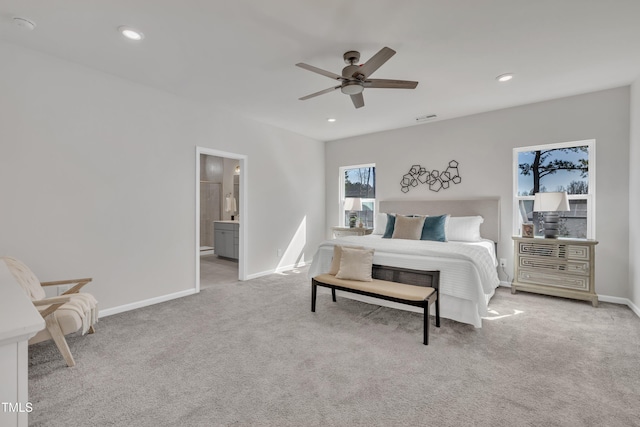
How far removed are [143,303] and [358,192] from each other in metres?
4.31

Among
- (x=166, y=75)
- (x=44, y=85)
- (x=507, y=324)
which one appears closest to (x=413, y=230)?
(x=507, y=324)

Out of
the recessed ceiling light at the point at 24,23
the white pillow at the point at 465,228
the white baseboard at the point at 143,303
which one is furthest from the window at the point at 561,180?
the recessed ceiling light at the point at 24,23

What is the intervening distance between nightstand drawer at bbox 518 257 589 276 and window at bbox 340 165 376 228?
269cm

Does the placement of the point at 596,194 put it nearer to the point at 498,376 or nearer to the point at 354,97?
the point at 498,376

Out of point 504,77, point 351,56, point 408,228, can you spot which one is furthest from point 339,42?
point 408,228

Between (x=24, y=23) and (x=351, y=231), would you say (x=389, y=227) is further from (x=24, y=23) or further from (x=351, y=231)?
(x=24, y=23)

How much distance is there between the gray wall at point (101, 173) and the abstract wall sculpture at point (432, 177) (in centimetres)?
297

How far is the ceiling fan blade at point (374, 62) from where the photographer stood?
2.22 m

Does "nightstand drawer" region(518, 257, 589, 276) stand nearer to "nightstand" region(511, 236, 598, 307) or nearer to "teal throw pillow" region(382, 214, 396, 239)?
"nightstand" region(511, 236, 598, 307)

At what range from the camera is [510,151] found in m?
4.44

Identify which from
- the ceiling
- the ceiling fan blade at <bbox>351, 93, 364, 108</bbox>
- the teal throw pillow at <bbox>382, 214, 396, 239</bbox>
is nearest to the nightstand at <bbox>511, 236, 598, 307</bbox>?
the teal throw pillow at <bbox>382, 214, 396, 239</bbox>

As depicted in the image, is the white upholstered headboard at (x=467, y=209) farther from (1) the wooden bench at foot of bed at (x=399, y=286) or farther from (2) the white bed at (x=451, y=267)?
(1) the wooden bench at foot of bed at (x=399, y=286)

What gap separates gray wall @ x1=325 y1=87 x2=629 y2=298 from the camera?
371 cm

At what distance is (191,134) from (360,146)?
10.8 ft
